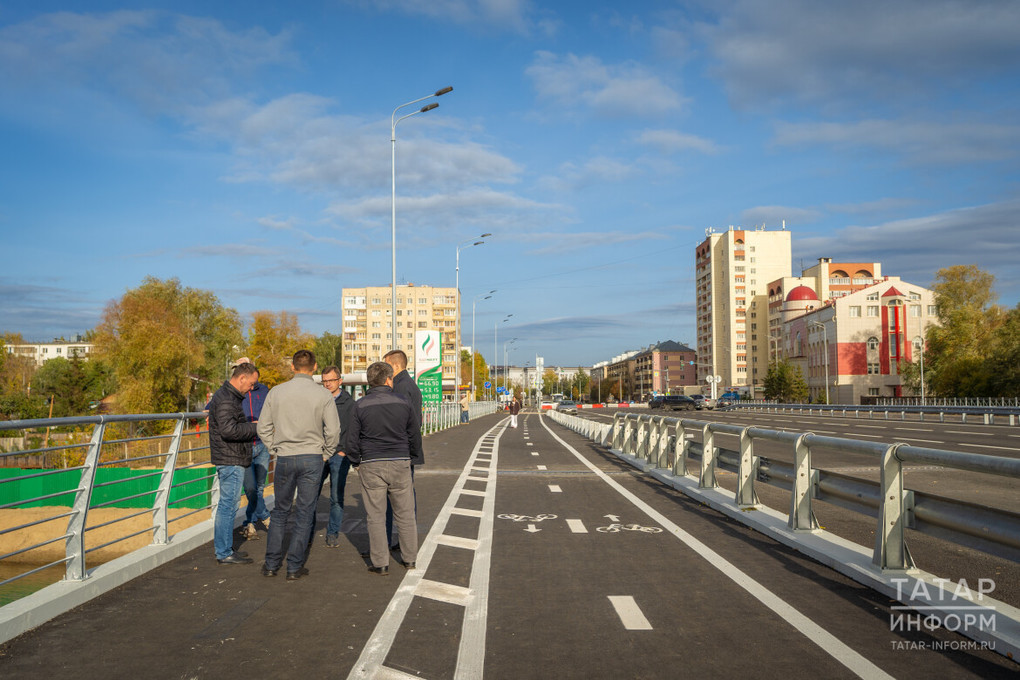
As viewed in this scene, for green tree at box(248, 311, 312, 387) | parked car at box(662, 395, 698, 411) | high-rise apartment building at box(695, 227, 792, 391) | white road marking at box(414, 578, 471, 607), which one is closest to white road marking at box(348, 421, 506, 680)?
white road marking at box(414, 578, 471, 607)

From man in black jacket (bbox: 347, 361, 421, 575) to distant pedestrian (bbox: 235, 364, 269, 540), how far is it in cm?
219

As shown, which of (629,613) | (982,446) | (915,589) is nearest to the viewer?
(629,613)

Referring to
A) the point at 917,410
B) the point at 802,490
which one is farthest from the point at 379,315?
the point at 802,490

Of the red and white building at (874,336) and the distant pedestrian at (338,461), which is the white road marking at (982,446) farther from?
the red and white building at (874,336)

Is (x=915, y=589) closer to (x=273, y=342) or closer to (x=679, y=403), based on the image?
(x=679, y=403)

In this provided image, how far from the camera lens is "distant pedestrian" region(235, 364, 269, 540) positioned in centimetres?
922

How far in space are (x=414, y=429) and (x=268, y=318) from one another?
97.2 meters

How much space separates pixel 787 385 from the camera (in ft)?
331

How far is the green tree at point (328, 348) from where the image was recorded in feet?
512

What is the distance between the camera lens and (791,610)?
575 cm

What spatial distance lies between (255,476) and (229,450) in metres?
1.45

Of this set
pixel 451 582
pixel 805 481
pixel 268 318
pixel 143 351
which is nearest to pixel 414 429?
pixel 451 582

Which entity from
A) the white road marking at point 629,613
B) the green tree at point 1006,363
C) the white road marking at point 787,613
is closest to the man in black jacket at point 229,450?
the white road marking at point 629,613

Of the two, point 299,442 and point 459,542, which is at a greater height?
point 299,442
